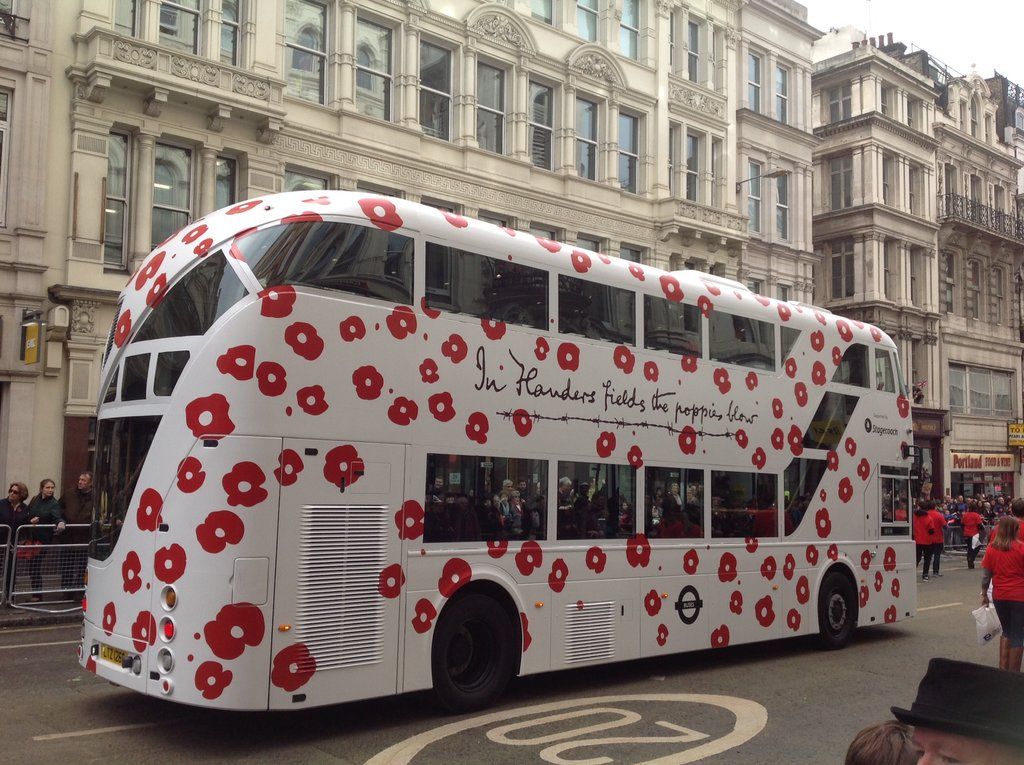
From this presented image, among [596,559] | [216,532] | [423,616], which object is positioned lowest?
[423,616]

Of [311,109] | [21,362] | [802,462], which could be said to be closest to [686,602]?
[802,462]

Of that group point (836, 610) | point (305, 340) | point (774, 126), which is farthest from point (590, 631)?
point (774, 126)

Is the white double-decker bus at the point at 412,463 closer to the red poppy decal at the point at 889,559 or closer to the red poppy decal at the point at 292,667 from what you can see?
the red poppy decal at the point at 292,667

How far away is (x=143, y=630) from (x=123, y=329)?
2.43m

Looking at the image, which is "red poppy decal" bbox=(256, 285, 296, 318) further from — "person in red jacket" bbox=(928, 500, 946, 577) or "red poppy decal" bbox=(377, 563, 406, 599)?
"person in red jacket" bbox=(928, 500, 946, 577)

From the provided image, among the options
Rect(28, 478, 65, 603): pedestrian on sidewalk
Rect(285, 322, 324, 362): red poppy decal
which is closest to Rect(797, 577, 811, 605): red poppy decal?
Rect(285, 322, 324, 362): red poppy decal

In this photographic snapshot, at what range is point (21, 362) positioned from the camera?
58.2 ft

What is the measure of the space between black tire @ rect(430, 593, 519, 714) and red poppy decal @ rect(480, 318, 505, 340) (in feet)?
7.46

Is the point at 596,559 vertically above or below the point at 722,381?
below

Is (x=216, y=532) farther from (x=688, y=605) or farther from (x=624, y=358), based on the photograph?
(x=688, y=605)

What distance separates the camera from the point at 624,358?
33.4 feet

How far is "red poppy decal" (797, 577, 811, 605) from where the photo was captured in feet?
40.0

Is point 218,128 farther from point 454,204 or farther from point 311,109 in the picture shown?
point 454,204

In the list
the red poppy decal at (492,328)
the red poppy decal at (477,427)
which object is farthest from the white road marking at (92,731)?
the red poppy decal at (492,328)
